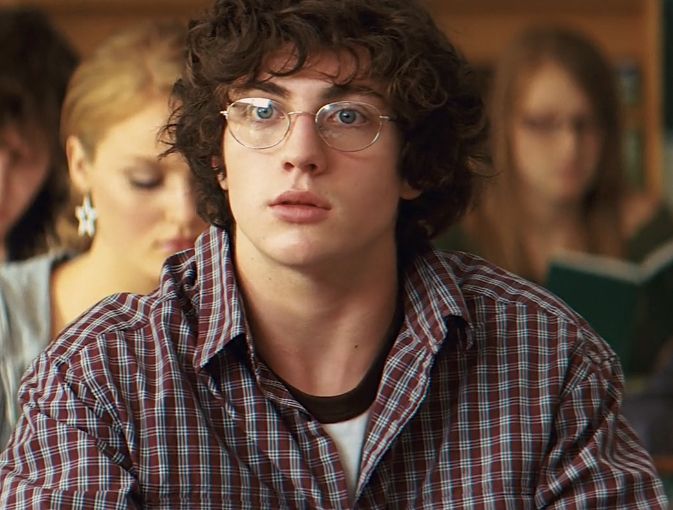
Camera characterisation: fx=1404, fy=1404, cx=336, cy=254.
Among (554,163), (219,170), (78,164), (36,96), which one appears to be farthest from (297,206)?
(554,163)

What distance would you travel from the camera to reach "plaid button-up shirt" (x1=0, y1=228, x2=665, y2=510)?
1.48m

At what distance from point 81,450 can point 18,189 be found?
117 centimetres

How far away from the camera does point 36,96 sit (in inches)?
99.0

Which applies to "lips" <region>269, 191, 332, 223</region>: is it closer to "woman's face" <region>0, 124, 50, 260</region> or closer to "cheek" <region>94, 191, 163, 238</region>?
"cheek" <region>94, 191, 163, 238</region>

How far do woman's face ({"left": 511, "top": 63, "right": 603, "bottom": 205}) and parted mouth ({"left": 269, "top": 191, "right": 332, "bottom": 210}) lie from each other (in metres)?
1.86

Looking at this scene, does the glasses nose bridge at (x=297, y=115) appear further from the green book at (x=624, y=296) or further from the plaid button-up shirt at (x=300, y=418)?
the green book at (x=624, y=296)

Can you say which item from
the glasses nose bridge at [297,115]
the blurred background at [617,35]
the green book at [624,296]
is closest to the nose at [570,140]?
the green book at [624,296]

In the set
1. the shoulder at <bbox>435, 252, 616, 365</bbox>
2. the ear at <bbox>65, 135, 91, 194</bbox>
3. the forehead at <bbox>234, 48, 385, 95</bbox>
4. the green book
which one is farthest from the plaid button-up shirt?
the green book

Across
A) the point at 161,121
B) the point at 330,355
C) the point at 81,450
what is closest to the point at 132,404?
the point at 81,450

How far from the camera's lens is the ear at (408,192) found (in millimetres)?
1679

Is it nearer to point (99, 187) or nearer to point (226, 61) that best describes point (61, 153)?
point (99, 187)

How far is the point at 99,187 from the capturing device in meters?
2.13

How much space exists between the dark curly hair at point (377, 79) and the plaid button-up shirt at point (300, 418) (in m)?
0.14

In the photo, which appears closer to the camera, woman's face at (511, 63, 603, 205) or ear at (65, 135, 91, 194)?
ear at (65, 135, 91, 194)
